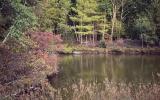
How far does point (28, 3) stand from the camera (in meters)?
14.4

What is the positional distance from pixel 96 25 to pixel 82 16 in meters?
1.94

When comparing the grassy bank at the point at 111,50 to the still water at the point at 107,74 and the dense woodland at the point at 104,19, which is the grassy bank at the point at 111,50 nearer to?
the dense woodland at the point at 104,19

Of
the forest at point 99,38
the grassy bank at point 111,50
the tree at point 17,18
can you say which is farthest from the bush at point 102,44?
the tree at point 17,18

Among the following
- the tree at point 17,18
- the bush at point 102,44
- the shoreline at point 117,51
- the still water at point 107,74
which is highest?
the tree at point 17,18

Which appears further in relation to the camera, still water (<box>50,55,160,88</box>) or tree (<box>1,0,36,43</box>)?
still water (<box>50,55,160,88</box>)

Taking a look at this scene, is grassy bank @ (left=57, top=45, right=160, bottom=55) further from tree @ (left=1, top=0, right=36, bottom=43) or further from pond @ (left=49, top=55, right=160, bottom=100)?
tree @ (left=1, top=0, right=36, bottom=43)

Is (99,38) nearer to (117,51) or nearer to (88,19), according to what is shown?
(88,19)

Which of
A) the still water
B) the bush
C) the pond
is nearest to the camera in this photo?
the pond

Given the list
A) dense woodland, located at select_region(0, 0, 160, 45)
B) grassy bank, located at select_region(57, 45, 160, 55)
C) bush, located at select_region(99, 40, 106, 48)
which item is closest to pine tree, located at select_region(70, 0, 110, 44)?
dense woodland, located at select_region(0, 0, 160, 45)

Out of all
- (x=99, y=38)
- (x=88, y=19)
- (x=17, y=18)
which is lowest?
(x=99, y=38)

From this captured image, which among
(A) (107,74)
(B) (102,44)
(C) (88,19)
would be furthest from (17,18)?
(C) (88,19)

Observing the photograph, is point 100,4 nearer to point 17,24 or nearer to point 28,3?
point 28,3

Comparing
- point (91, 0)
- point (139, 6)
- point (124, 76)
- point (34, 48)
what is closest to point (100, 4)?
point (91, 0)

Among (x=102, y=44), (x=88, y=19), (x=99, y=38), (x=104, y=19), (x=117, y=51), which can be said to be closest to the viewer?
(x=117, y=51)
